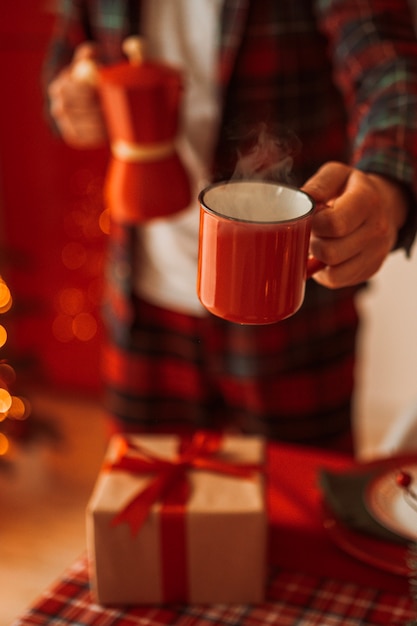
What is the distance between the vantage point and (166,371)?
155cm

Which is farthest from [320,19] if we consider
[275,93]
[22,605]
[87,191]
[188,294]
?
[87,191]

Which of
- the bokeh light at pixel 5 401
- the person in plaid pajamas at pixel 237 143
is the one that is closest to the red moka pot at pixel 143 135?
the person in plaid pajamas at pixel 237 143

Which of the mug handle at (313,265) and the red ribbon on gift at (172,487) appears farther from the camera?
the red ribbon on gift at (172,487)

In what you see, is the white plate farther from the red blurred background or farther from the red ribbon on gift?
the red blurred background

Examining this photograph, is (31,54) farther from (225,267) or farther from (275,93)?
(225,267)

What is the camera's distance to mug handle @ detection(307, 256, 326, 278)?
0.75m

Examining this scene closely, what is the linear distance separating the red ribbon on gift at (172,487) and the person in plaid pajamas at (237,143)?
0.28 meters

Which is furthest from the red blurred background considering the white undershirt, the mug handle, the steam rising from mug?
the mug handle

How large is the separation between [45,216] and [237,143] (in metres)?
1.44

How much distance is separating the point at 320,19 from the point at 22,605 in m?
1.00

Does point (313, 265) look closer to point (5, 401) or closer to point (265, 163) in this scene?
point (265, 163)

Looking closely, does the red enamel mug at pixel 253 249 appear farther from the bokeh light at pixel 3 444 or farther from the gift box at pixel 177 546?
the bokeh light at pixel 3 444

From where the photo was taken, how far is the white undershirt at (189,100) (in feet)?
4.45

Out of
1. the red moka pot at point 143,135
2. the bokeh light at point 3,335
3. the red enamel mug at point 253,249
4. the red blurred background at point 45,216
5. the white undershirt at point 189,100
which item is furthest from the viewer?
the red blurred background at point 45,216
